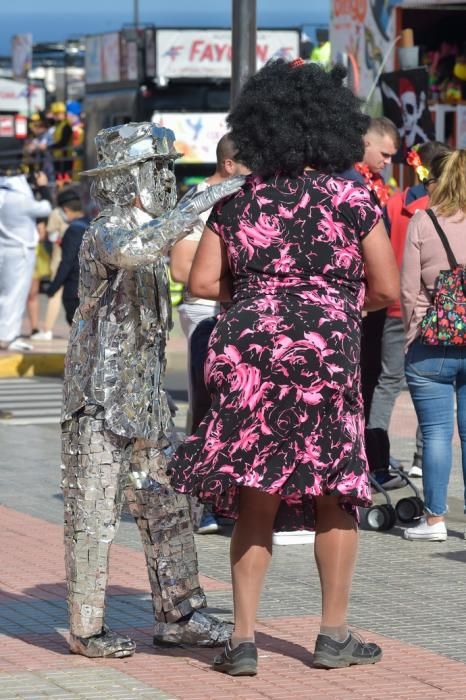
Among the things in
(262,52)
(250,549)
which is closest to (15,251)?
(250,549)

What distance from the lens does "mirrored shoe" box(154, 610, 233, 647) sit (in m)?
5.41

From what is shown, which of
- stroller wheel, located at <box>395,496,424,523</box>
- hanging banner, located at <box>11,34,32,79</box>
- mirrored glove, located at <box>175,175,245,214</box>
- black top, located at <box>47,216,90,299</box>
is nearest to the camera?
mirrored glove, located at <box>175,175,245,214</box>

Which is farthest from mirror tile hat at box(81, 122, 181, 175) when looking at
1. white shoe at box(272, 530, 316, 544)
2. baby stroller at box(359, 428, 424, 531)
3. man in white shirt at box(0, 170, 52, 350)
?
man in white shirt at box(0, 170, 52, 350)

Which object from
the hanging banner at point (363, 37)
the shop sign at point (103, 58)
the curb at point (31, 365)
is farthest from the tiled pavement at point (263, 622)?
the shop sign at point (103, 58)

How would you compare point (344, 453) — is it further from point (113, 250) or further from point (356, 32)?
point (356, 32)

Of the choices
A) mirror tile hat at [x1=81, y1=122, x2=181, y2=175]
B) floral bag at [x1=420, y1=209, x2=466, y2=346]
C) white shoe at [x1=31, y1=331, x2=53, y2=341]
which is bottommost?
white shoe at [x1=31, y1=331, x2=53, y2=341]

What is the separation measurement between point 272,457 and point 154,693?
82 cm

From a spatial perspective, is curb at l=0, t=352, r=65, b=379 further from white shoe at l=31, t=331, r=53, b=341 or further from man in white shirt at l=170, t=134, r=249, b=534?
man in white shirt at l=170, t=134, r=249, b=534

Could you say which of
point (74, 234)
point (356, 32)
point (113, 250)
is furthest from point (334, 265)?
point (356, 32)

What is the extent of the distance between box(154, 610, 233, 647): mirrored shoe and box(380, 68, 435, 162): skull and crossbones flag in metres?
6.38

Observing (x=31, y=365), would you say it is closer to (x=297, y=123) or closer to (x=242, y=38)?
(x=242, y=38)

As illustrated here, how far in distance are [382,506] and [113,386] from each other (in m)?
2.75

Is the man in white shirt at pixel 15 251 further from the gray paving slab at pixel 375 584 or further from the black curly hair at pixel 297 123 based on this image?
the black curly hair at pixel 297 123

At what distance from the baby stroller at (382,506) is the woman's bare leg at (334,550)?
2.54 metres
